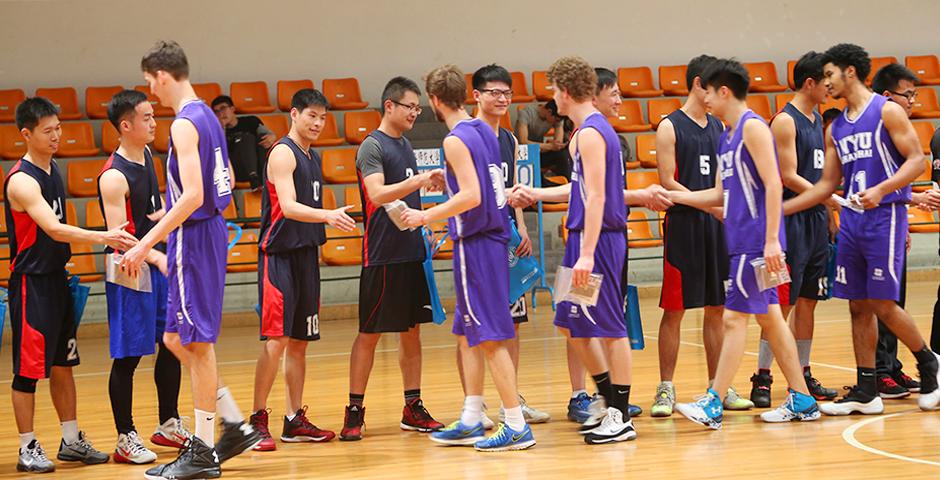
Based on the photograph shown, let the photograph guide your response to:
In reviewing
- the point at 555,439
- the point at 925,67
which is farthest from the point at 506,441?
the point at 925,67

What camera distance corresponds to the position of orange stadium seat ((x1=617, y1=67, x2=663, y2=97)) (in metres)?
15.4

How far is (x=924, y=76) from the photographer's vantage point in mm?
15969

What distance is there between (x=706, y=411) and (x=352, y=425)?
74.4 inches

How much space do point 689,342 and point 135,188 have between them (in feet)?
17.1

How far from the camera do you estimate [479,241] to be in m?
5.30

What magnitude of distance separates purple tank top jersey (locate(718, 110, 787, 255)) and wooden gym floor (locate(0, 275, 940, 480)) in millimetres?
972

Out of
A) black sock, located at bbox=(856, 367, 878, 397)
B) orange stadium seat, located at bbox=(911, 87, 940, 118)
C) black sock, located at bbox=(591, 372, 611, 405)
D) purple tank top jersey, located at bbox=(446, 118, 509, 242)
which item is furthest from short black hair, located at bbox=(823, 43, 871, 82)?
orange stadium seat, located at bbox=(911, 87, 940, 118)

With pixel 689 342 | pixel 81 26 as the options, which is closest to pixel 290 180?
pixel 689 342

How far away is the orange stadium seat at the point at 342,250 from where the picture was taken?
41.1 ft

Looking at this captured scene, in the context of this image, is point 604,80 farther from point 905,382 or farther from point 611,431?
point 905,382

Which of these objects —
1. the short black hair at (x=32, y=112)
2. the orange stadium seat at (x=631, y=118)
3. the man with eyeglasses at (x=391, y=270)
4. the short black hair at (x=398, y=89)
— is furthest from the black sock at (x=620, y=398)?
the orange stadium seat at (x=631, y=118)

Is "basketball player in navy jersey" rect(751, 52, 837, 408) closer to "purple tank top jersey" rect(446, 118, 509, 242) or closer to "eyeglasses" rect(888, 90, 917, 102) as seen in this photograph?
"eyeglasses" rect(888, 90, 917, 102)

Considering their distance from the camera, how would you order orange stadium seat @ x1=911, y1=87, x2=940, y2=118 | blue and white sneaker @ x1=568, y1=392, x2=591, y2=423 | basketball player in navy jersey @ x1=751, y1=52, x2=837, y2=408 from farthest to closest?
1. orange stadium seat @ x1=911, y1=87, x2=940, y2=118
2. basketball player in navy jersey @ x1=751, y1=52, x2=837, y2=408
3. blue and white sneaker @ x1=568, y1=392, x2=591, y2=423

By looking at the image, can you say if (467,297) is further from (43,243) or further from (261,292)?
(43,243)
